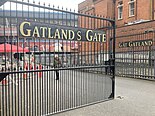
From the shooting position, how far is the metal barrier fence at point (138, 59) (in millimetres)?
12539

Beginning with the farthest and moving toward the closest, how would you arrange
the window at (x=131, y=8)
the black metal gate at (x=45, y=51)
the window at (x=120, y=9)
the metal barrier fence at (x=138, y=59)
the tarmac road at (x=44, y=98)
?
the window at (x=120, y=9), the window at (x=131, y=8), the metal barrier fence at (x=138, y=59), the tarmac road at (x=44, y=98), the black metal gate at (x=45, y=51)

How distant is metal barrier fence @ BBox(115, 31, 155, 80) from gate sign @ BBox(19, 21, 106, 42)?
650 cm

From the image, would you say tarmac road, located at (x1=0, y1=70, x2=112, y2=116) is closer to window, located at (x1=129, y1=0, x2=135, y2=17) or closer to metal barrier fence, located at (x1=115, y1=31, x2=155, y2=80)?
metal barrier fence, located at (x1=115, y1=31, x2=155, y2=80)

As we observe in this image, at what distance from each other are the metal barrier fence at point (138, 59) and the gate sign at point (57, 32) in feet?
21.3

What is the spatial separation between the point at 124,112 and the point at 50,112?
2.15m

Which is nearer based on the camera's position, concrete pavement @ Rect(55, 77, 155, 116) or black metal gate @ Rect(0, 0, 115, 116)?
black metal gate @ Rect(0, 0, 115, 116)

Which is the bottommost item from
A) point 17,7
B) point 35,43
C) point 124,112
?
point 124,112

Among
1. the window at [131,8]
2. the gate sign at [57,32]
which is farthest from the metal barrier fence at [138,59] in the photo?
the window at [131,8]

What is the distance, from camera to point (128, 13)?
1201 inches

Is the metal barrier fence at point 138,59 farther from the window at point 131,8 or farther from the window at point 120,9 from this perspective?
the window at point 120,9

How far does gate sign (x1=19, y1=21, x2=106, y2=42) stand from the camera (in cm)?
518

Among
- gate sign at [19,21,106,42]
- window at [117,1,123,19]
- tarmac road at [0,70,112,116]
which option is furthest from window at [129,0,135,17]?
gate sign at [19,21,106,42]

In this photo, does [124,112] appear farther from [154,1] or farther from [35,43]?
[154,1]

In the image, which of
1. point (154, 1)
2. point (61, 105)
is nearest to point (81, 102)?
point (61, 105)
